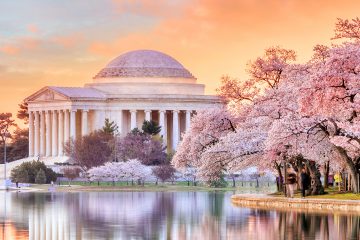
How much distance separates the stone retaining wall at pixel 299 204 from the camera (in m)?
63.8

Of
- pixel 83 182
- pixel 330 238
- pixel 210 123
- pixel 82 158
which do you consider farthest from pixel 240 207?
pixel 82 158

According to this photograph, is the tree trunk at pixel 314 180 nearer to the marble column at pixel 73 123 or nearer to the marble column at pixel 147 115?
the marble column at pixel 73 123

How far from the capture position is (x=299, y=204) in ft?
226

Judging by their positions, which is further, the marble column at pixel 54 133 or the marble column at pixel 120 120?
the marble column at pixel 120 120

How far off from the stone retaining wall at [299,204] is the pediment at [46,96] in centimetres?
11555

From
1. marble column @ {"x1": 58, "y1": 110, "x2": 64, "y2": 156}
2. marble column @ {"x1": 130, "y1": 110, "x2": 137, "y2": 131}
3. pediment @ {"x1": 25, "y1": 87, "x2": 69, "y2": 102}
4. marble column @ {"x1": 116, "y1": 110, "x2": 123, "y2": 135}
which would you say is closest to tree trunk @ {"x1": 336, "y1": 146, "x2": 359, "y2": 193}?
pediment @ {"x1": 25, "y1": 87, "x2": 69, "y2": 102}

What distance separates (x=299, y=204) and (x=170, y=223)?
16.6 meters

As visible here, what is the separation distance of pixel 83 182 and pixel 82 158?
10776 mm

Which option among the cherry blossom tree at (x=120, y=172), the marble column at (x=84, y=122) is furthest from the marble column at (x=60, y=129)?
the cherry blossom tree at (x=120, y=172)

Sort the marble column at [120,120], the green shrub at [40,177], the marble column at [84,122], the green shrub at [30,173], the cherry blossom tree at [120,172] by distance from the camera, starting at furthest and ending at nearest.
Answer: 1. the marble column at [120,120]
2. the marble column at [84,122]
3. the green shrub at [30,173]
4. the green shrub at [40,177]
5. the cherry blossom tree at [120,172]

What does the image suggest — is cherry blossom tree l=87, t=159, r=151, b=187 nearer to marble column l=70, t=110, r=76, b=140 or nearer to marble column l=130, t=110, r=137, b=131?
marble column l=70, t=110, r=76, b=140

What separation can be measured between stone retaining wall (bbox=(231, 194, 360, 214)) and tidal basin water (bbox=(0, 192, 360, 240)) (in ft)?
7.91

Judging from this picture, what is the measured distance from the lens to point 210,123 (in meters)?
87.8

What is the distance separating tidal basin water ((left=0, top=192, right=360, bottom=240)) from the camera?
46125mm
